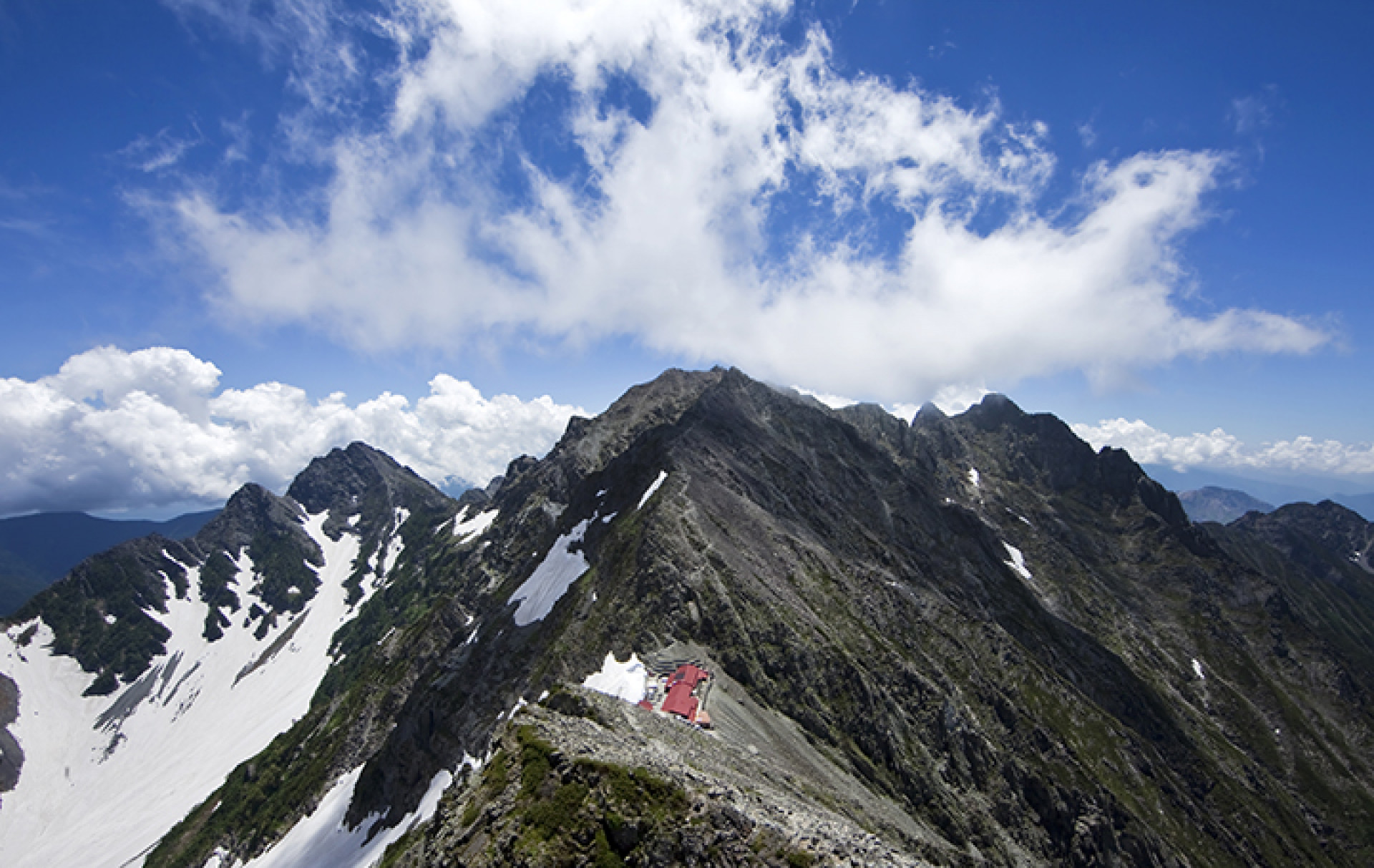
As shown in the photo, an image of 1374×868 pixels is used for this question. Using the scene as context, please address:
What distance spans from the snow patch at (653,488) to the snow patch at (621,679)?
32293 mm

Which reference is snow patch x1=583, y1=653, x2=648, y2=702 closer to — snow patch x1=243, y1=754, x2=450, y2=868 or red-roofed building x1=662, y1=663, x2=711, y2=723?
red-roofed building x1=662, y1=663, x2=711, y2=723

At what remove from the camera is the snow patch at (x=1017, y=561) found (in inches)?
6970

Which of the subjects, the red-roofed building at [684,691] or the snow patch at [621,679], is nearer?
the red-roofed building at [684,691]

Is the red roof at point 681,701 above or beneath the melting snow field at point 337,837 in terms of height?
above

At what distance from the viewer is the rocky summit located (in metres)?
27.7

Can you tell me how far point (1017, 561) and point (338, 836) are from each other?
183 metres

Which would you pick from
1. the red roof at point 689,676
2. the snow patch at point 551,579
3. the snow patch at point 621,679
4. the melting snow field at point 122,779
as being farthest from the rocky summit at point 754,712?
the melting snow field at point 122,779

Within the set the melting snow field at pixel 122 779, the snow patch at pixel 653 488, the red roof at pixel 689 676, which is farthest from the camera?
the melting snow field at pixel 122 779

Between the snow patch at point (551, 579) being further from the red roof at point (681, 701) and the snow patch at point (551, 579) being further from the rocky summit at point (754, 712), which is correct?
the red roof at point (681, 701)

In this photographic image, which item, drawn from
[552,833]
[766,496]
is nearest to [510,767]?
[552,833]

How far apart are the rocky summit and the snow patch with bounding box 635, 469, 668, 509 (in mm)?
487

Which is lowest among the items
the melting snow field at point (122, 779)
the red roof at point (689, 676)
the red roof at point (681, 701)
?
the melting snow field at point (122, 779)

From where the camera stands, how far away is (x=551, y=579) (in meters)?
86.2

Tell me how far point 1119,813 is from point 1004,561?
281 feet
